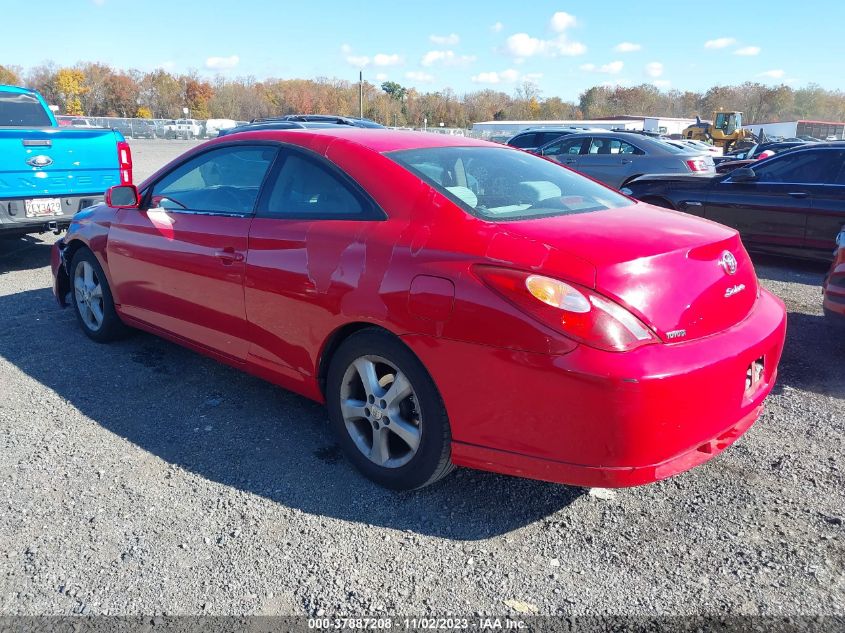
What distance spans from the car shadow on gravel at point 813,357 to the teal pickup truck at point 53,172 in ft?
23.4

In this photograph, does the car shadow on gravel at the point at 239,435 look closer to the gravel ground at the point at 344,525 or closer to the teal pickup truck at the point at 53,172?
the gravel ground at the point at 344,525

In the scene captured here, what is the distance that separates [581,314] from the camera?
92.9 inches

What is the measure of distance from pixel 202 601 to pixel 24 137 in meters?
6.25

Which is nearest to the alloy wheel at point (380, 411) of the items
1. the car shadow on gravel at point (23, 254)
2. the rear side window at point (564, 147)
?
the car shadow on gravel at point (23, 254)

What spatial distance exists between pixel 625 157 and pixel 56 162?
8.93m

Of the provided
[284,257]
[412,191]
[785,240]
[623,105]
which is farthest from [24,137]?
[623,105]

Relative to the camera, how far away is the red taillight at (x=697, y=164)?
11141mm

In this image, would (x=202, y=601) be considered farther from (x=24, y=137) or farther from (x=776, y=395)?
(x=24, y=137)

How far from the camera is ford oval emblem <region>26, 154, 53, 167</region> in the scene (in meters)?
6.96

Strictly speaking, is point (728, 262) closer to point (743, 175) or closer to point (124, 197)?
point (124, 197)

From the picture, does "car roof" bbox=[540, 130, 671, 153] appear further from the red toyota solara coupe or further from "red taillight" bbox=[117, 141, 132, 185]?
the red toyota solara coupe

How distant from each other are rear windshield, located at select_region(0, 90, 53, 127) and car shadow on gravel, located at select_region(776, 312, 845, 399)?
9.37 metres

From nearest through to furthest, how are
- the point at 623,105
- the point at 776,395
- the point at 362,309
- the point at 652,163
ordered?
the point at 362,309, the point at 776,395, the point at 652,163, the point at 623,105

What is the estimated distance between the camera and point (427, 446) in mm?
2793
